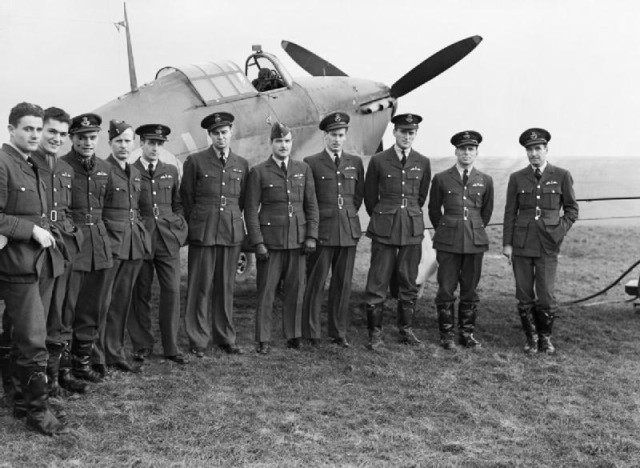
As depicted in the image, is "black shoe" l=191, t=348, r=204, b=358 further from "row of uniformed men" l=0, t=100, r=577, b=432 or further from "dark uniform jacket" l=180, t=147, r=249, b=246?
"dark uniform jacket" l=180, t=147, r=249, b=246

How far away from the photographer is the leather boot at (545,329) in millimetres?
6078

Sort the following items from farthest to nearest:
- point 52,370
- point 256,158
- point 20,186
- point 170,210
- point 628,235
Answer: point 628,235, point 256,158, point 170,210, point 52,370, point 20,186

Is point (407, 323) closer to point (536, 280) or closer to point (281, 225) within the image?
point (536, 280)

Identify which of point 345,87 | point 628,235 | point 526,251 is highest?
point 345,87

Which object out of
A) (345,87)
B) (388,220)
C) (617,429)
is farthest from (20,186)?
(345,87)

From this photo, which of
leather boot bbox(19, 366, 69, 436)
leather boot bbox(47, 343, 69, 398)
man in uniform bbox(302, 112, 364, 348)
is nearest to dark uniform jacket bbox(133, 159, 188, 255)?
leather boot bbox(47, 343, 69, 398)

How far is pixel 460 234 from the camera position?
614 cm

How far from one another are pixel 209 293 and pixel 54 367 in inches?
65.6

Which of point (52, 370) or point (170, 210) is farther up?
point (170, 210)

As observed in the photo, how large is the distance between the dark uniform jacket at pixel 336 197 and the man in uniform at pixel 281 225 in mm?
138

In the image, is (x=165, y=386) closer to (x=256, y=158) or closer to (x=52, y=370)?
(x=52, y=370)

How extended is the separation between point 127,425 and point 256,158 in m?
4.32

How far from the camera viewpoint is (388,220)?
244 inches

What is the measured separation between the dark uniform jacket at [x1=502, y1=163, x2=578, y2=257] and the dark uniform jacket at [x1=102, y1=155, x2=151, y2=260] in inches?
128
